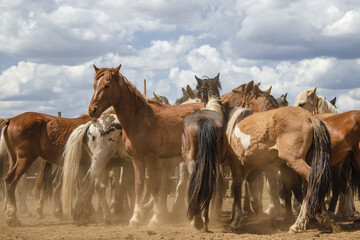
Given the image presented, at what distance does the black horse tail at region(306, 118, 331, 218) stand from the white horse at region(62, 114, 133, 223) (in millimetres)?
3783

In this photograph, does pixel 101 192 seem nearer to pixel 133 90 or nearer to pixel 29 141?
pixel 29 141

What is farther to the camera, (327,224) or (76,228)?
(76,228)

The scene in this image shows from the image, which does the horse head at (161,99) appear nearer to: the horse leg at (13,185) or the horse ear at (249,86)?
the horse ear at (249,86)

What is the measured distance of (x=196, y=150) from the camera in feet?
21.3

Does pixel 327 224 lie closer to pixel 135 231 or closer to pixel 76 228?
pixel 135 231

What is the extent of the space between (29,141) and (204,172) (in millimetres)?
4022

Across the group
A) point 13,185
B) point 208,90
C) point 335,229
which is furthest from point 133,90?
point 335,229

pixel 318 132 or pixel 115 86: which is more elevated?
pixel 115 86

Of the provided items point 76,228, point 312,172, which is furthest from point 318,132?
point 76,228

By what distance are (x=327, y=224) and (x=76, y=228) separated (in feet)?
13.9

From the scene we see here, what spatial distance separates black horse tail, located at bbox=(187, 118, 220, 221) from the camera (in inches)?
238

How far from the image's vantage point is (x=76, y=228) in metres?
7.70

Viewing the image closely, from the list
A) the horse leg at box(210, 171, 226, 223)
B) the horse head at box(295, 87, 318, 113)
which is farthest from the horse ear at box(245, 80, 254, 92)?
the horse leg at box(210, 171, 226, 223)

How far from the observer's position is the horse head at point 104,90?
7.38m
